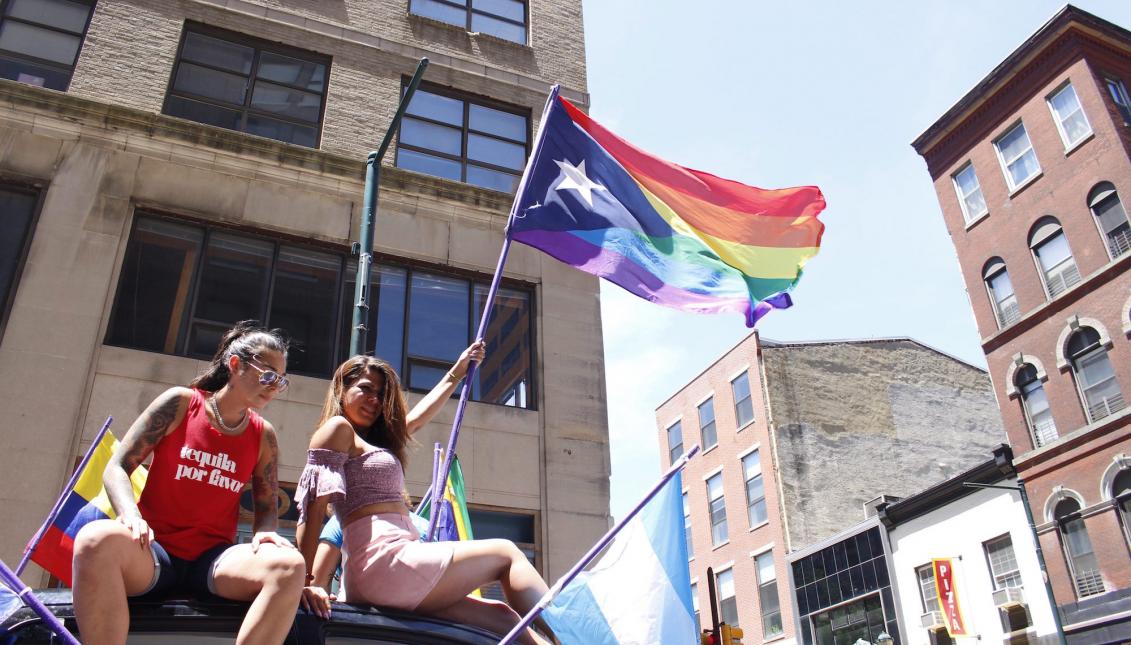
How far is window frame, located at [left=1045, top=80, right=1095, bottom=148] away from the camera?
2650cm

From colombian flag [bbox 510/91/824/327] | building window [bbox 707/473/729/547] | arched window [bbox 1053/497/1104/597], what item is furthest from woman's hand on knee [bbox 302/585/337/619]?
building window [bbox 707/473/729/547]

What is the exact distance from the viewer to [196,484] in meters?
3.50

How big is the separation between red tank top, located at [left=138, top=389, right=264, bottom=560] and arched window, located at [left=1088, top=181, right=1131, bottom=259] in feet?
88.9

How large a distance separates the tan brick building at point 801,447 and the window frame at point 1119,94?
18.5 m

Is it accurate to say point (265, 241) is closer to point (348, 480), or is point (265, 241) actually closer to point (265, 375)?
point (265, 375)

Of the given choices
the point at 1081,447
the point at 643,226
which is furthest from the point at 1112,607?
the point at 643,226

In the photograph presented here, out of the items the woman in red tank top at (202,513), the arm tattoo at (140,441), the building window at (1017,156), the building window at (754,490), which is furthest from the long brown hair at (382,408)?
the building window at (754,490)

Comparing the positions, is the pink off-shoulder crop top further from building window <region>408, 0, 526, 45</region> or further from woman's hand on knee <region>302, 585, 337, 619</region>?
building window <region>408, 0, 526, 45</region>

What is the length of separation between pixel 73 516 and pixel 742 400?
39.0m

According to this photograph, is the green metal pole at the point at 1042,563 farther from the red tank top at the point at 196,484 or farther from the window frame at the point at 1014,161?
the red tank top at the point at 196,484

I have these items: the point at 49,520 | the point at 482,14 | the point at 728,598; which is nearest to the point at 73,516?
the point at 49,520

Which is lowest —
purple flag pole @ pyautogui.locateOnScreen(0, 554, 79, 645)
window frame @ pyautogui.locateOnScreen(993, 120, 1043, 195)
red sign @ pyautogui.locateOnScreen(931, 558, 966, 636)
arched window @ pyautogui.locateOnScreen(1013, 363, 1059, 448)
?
purple flag pole @ pyautogui.locateOnScreen(0, 554, 79, 645)

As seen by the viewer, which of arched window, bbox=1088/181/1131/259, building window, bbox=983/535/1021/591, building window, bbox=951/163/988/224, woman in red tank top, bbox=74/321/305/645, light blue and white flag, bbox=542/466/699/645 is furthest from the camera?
building window, bbox=951/163/988/224

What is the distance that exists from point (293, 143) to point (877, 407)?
35996mm
